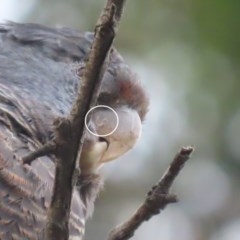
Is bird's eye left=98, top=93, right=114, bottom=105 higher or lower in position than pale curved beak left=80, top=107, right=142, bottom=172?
higher

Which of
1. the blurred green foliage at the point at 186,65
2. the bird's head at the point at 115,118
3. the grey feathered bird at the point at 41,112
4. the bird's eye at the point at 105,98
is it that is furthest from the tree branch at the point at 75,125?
the blurred green foliage at the point at 186,65

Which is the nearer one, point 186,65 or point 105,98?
point 105,98

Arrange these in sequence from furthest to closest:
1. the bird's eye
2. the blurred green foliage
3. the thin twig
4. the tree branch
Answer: the blurred green foliage → the bird's eye → the thin twig → the tree branch

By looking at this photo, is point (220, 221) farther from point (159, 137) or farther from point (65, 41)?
point (65, 41)

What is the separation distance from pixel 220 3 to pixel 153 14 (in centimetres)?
125

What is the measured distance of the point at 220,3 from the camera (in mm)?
5715

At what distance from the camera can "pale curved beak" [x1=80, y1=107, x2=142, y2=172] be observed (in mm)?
3012

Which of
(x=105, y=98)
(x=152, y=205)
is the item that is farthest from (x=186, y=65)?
(x=152, y=205)

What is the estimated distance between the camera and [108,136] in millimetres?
3098

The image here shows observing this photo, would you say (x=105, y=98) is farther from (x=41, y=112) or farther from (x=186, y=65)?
(x=186, y=65)

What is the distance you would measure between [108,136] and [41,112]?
327 mm

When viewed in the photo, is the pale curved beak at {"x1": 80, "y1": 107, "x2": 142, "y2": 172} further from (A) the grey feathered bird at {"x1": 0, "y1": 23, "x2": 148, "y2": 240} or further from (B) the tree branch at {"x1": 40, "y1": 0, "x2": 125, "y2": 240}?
(B) the tree branch at {"x1": 40, "y1": 0, "x2": 125, "y2": 240}

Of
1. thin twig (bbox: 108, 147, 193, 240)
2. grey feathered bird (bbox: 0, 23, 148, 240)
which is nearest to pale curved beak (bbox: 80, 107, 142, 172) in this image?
grey feathered bird (bbox: 0, 23, 148, 240)

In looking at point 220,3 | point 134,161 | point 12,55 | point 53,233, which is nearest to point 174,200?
point 53,233
